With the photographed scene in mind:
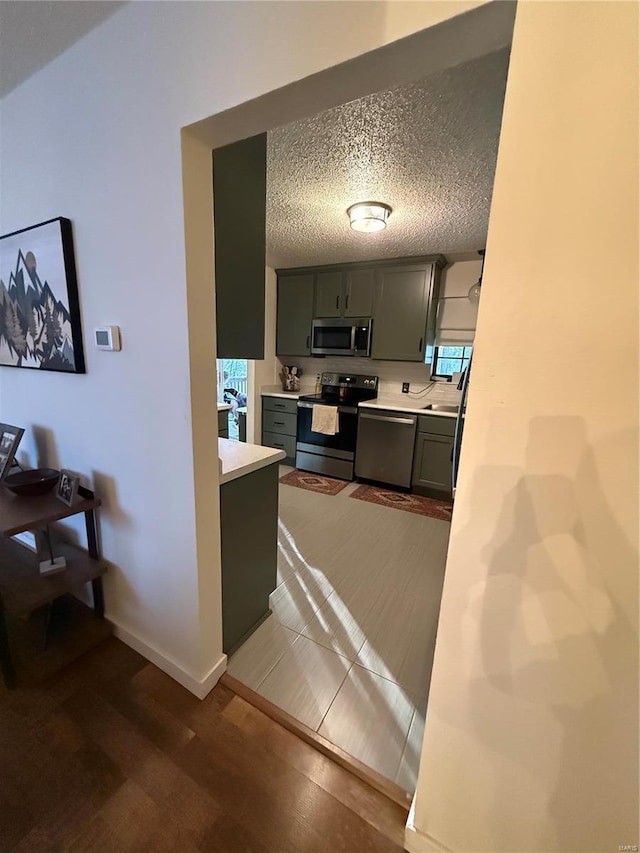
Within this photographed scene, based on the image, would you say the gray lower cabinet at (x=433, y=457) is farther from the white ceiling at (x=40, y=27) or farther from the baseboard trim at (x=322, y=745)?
the white ceiling at (x=40, y=27)

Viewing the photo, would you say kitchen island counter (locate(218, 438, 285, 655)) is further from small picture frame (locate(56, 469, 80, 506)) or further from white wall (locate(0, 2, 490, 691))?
small picture frame (locate(56, 469, 80, 506))

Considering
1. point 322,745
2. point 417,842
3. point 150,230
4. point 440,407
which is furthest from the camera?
point 440,407

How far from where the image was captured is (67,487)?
4.69 feet

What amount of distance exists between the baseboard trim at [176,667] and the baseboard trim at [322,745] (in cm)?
6

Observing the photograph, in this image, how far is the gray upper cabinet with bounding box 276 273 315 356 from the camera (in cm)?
384

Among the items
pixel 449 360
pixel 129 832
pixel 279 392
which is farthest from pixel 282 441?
pixel 129 832

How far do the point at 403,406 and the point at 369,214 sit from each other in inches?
75.1

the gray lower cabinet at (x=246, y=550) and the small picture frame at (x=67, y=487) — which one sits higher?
the small picture frame at (x=67, y=487)

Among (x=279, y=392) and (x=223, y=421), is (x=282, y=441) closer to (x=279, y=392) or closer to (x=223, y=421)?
(x=279, y=392)

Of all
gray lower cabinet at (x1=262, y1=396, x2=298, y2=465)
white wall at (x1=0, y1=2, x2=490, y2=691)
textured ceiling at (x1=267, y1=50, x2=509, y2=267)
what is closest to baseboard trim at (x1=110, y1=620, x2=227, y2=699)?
white wall at (x1=0, y1=2, x2=490, y2=691)

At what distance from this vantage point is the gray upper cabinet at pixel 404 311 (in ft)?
10.7

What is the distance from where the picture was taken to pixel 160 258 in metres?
1.05

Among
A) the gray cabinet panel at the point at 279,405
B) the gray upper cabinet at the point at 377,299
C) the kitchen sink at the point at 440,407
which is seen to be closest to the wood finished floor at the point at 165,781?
the gray cabinet panel at the point at 279,405

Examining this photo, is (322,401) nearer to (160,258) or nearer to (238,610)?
(238,610)
